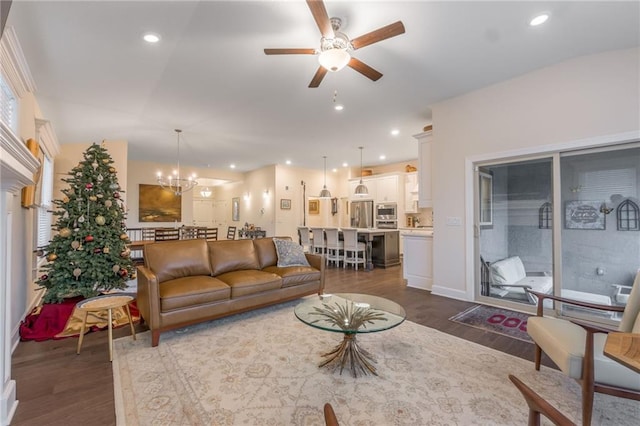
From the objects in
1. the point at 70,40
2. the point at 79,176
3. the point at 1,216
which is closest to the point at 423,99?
the point at 70,40

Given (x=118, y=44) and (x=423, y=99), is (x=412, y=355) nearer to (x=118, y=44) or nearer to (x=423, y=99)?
(x=423, y=99)

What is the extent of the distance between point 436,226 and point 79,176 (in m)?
5.08

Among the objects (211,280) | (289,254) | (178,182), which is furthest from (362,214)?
(211,280)

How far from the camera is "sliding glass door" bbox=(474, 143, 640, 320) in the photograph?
10.1 ft

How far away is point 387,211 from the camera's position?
8.73m

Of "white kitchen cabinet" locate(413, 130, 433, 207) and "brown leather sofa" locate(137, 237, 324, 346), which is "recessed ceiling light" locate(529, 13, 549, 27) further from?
"brown leather sofa" locate(137, 237, 324, 346)

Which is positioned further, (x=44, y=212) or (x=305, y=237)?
(x=305, y=237)

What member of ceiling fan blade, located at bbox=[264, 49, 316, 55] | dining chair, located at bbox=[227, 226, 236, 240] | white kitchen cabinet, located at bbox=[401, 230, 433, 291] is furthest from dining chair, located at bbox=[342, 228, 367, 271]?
ceiling fan blade, located at bbox=[264, 49, 316, 55]

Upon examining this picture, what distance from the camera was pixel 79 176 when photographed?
3.71 m

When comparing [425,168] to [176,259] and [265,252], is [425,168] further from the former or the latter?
[176,259]

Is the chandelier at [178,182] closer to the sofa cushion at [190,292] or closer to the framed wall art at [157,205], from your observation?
the framed wall art at [157,205]

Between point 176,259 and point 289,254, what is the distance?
4.81 ft

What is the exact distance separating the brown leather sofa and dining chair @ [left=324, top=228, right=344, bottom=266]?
277cm

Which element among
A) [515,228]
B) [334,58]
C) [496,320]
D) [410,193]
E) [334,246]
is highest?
[334,58]
